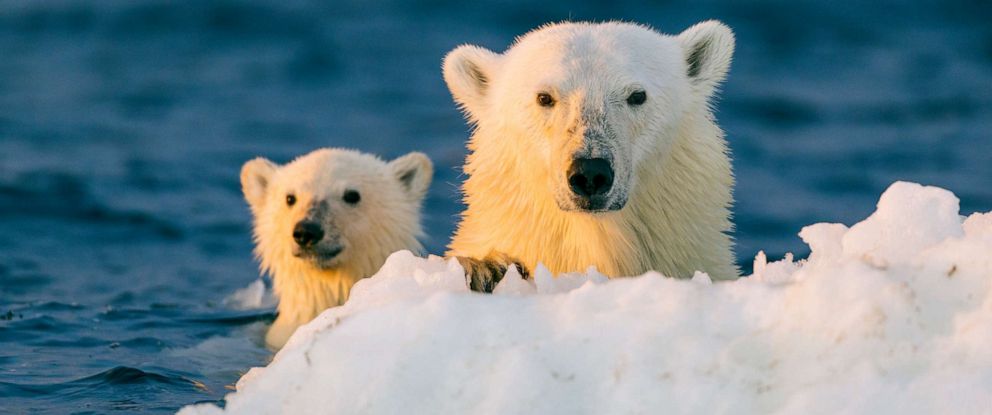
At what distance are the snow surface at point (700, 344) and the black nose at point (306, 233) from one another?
364 cm

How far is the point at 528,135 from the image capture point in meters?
4.36

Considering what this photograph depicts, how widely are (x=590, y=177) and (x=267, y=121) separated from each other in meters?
9.53

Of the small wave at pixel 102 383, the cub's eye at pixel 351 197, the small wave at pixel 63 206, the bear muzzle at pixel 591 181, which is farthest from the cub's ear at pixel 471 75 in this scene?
the small wave at pixel 63 206

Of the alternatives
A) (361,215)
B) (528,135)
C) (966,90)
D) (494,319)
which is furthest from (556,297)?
(966,90)

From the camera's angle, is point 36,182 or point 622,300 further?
point 36,182

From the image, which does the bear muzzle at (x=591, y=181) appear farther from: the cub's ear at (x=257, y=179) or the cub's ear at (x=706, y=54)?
the cub's ear at (x=257, y=179)

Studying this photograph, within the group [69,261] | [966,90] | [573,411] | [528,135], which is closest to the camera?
[573,411]

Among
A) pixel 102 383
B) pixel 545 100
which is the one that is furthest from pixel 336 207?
pixel 545 100

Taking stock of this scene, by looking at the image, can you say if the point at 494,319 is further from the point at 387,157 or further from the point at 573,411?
the point at 387,157

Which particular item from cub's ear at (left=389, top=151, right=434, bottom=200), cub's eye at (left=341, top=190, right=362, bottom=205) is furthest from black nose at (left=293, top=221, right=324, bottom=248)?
A: cub's ear at (left=389, top=151, right=434, bottom=200)

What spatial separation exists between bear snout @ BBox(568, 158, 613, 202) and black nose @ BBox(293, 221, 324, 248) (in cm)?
300

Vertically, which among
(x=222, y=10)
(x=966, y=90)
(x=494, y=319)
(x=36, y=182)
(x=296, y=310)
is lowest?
(x=494, y=319)

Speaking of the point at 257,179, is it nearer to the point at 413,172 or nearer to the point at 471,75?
the point at 413,172

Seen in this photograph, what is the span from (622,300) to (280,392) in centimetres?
77
